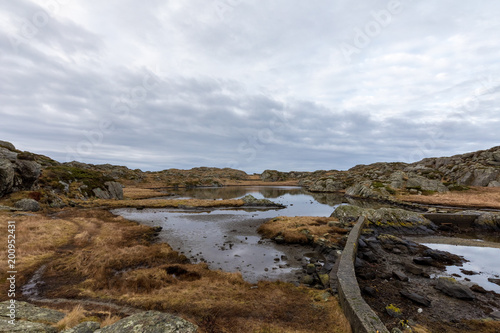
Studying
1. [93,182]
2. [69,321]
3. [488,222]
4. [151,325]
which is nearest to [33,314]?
[69,321]

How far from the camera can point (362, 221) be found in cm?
3466

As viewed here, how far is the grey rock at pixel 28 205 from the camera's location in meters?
38.8

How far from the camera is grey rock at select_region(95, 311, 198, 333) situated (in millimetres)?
7945

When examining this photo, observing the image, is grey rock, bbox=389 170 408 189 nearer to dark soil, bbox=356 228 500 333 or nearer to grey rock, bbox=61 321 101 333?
dark soil, bbox=356 228 500 333

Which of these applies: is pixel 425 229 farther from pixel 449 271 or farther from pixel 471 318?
pixel 471 318

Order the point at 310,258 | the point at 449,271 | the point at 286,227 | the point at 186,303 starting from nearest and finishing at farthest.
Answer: the point at 186,303, the point at 449,271, the point at 310,258, the point at 286,227

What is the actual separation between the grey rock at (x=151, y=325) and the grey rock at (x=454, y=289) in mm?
18571

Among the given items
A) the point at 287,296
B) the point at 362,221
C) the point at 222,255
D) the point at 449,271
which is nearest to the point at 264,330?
the point at 287,296

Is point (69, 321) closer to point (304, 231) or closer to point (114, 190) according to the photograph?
point (304, 231)

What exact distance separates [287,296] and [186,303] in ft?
22.2

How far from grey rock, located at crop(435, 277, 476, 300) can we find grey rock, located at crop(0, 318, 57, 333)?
23.4m

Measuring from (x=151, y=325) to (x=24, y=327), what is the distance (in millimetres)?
4008

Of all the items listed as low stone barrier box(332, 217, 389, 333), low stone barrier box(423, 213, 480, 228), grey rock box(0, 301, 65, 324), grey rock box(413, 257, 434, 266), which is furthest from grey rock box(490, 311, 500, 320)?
low stone barrier box(423, 213, 480, 228)

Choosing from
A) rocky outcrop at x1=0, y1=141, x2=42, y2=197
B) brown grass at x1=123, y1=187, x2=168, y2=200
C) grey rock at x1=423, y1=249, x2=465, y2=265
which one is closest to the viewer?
grey rock at x1=423, y1=249, x2=465, y2=265
